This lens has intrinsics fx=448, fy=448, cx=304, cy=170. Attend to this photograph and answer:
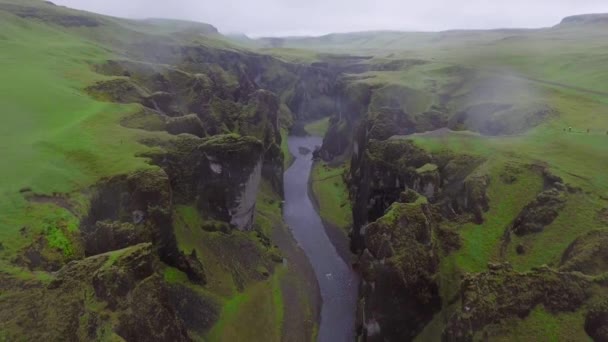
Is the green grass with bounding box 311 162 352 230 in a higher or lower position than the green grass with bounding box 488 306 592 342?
lower

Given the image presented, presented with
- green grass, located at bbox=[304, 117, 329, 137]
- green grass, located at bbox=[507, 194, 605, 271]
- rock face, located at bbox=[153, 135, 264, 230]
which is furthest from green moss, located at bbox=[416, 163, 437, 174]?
green grass, located at bbox=[304, 117, 329, 137]

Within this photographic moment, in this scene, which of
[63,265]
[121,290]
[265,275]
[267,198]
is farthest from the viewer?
Result: [267,198]

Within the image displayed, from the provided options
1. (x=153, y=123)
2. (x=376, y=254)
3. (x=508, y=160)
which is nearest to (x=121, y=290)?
(x=376, y=254)

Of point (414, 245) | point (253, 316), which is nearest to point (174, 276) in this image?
point (253, 316)

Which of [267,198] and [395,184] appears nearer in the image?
[395,184]

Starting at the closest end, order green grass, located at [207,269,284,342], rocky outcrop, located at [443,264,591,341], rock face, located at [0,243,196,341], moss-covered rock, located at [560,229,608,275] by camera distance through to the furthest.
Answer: rock face, located at [0,243,196,341] < rocky outcrop, located at [443,264,591,341] < moss-covered rock, located at [560,229,608,275] < green grass, located at [207,269,284,342]

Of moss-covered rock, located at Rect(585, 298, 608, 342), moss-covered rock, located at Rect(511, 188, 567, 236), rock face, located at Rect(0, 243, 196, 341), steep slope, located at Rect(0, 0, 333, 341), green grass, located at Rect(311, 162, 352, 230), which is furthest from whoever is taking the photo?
green grass, located at Rect(311, 162, 352, 230)

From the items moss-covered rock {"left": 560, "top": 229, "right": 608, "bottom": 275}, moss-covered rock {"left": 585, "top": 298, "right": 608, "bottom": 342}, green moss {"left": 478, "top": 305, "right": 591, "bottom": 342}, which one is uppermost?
moss-covered rock {"left": 560, "top": 229, "right": 608, "bottom": 275}

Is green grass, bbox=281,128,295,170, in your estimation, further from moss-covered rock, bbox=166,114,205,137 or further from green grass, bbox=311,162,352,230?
moss-covered rock, bbox=166,114,205,137

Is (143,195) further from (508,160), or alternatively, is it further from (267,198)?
(508,160)
